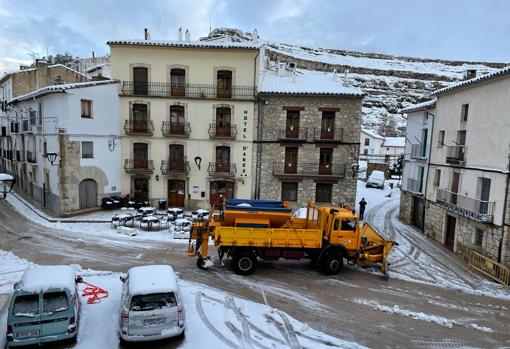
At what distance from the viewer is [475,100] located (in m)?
17.9

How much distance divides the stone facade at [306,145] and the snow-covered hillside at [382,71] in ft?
195

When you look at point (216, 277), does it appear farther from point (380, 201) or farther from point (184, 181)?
point (380, 201)

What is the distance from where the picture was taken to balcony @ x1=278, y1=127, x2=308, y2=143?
2514 cm

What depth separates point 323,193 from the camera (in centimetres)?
2602

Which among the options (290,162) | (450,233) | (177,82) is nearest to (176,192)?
(177,82)

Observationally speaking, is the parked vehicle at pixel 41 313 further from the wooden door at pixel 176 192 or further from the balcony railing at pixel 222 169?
the wooden door at pixel 176 192

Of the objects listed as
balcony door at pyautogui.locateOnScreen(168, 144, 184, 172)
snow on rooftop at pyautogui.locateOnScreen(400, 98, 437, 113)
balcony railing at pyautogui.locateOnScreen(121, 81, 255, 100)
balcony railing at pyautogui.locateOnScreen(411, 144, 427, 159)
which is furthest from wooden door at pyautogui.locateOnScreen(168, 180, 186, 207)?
snow on rooftop at pyautogui.locateOnScreen(400, 98, 437, 113)

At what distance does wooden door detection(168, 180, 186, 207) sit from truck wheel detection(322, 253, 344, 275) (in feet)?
47.9

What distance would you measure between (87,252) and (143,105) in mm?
12645

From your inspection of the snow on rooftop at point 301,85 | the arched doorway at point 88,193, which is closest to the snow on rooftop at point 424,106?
the snow on rooftop at point 301,85

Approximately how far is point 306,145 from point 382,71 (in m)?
93.6

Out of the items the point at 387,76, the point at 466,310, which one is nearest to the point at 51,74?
the point at 466,310

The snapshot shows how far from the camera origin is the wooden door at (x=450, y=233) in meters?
19.5

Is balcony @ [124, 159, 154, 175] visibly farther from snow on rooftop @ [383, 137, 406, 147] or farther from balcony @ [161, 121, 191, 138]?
snow on rooftop @ [383, 137, 406, 147]
